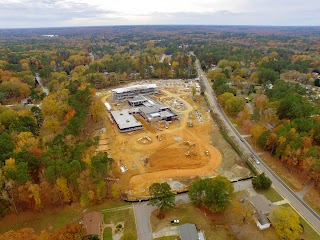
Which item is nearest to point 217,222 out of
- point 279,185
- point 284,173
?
point 279,185

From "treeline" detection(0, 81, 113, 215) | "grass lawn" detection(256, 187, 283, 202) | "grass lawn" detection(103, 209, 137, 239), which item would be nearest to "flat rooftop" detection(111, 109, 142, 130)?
"treeline" detection(0, 81, 113, 215)

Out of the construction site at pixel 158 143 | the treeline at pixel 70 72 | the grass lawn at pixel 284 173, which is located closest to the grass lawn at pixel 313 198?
the grass lawn at pixel 284 173

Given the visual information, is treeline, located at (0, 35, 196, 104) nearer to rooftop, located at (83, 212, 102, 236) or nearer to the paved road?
the paved road

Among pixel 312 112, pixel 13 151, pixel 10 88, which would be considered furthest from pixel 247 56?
pixel 13 151

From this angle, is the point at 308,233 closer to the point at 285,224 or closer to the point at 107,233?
the point at 285,224

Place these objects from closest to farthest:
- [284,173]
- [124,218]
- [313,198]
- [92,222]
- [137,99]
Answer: [92,222]
[124,218]
[313,198]
[284,173]
[137,99]

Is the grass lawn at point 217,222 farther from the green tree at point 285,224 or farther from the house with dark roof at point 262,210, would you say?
the green tree at point 285,224
